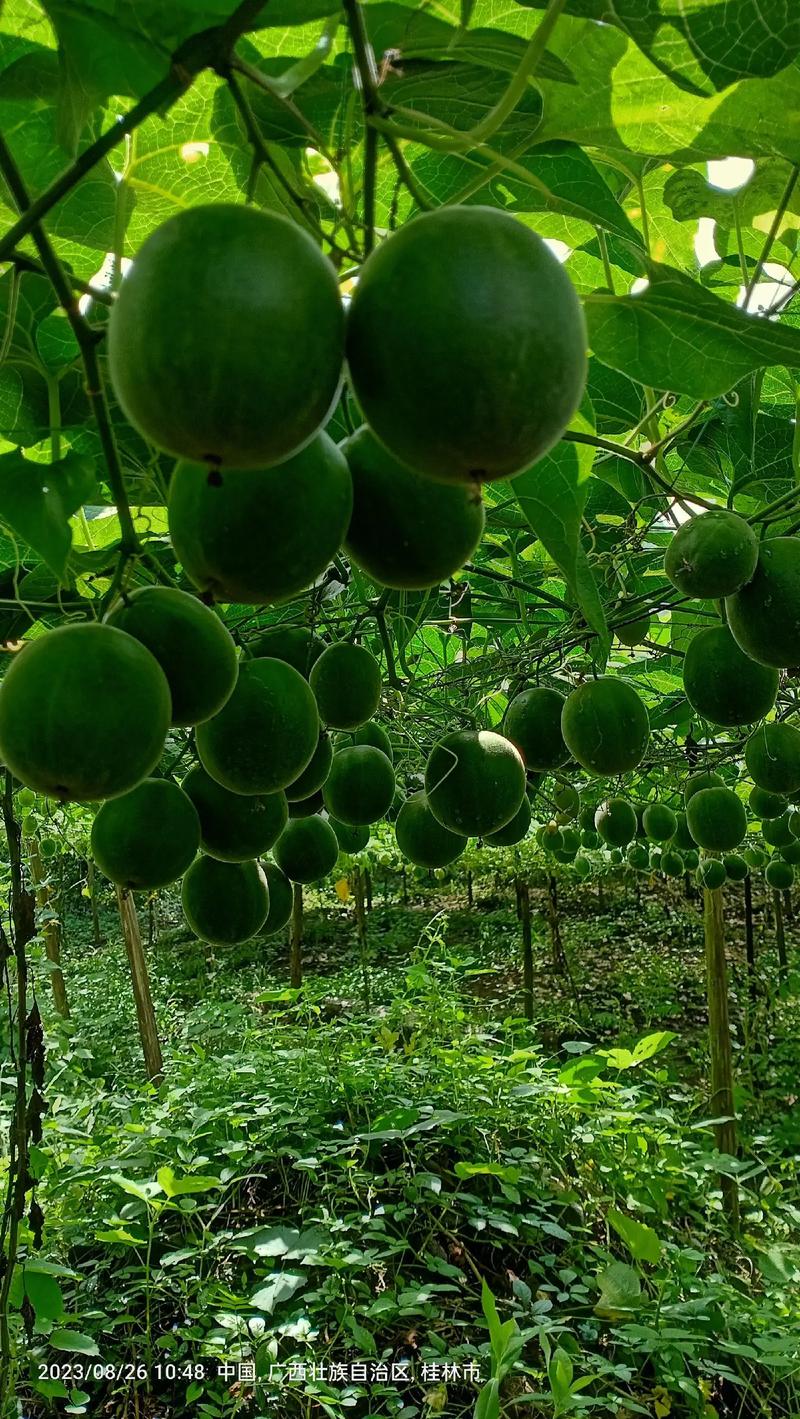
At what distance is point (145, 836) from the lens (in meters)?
1.61

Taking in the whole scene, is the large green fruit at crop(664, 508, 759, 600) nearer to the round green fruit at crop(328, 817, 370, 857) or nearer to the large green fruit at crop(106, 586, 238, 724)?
the large green fruit at crop(106, 586, 238, 724)

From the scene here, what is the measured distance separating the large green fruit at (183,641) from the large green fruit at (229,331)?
20.2 inches

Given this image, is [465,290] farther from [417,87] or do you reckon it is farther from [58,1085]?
[58,1085]

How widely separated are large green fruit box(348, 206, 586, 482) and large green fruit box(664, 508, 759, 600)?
116cm

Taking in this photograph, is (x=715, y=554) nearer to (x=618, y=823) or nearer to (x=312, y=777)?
(x=312, y=777)

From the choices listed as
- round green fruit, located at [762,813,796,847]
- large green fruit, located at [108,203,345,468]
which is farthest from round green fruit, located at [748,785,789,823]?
large green fruit, located at [108,203,345,468]

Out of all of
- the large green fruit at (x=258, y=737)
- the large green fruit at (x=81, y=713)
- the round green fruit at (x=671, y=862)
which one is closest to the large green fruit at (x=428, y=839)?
the large green fruit at (x=258, y=737)

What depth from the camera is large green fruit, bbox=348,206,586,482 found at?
0.77 meters

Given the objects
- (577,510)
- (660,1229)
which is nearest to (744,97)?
(577,510)

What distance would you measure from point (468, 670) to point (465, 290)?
11.2 feet

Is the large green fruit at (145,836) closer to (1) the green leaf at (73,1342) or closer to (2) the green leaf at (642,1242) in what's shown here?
(1) the green leaf at (73,1342)

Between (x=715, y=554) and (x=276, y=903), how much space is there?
1237 mm

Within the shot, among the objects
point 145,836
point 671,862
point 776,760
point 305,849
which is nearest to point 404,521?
point 145,836

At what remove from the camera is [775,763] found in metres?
3.08
